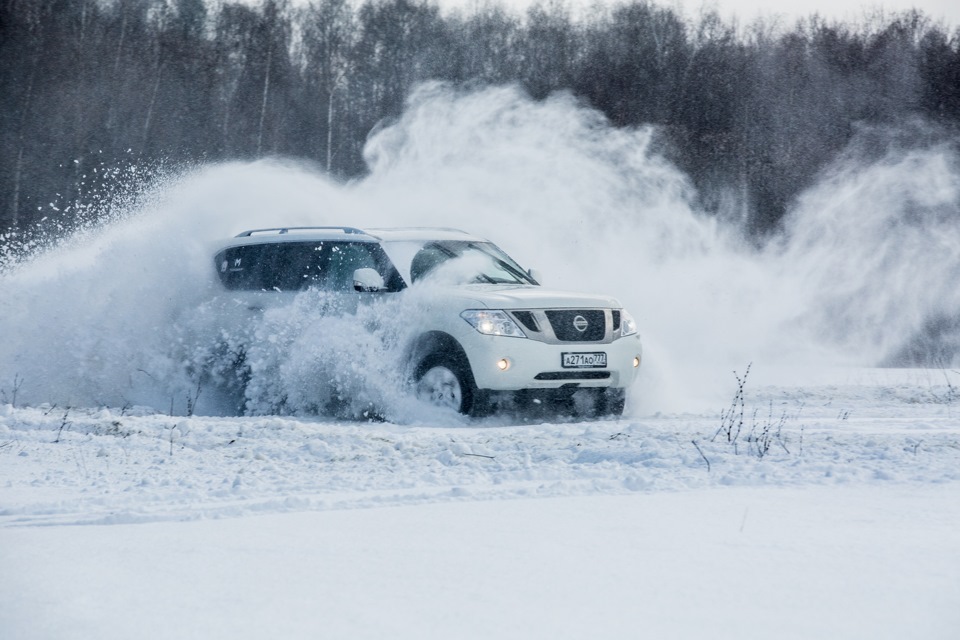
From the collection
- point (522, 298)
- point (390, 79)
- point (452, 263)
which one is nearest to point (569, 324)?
point (522, 298)

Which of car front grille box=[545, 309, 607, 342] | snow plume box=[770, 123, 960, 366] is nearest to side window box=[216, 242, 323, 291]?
car front grille box=[545, 309, 607, 342]

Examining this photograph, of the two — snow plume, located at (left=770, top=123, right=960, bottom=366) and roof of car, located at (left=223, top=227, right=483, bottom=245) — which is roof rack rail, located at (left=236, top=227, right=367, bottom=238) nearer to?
roof of car, located at (left=223, top=227, right=483, bottom=245)

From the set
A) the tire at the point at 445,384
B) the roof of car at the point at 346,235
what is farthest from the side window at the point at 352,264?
the tire at the point at 445,384

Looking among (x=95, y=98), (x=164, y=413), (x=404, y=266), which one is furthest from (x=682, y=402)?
(x=95, y=98)

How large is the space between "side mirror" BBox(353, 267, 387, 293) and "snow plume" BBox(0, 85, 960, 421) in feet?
0.76

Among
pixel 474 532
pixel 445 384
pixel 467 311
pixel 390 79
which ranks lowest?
pixel 474 532

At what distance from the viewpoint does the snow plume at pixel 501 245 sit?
34.5 ft

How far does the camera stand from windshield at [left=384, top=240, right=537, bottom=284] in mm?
10484

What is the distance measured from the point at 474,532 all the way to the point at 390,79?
38796 mm

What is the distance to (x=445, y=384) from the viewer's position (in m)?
9.79

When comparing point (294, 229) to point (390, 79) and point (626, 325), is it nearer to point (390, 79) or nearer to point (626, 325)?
point (626, 325)

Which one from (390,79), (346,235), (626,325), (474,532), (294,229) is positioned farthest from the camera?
(390,79)

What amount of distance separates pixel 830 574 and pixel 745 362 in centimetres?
1477

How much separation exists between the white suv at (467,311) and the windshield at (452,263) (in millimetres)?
12
